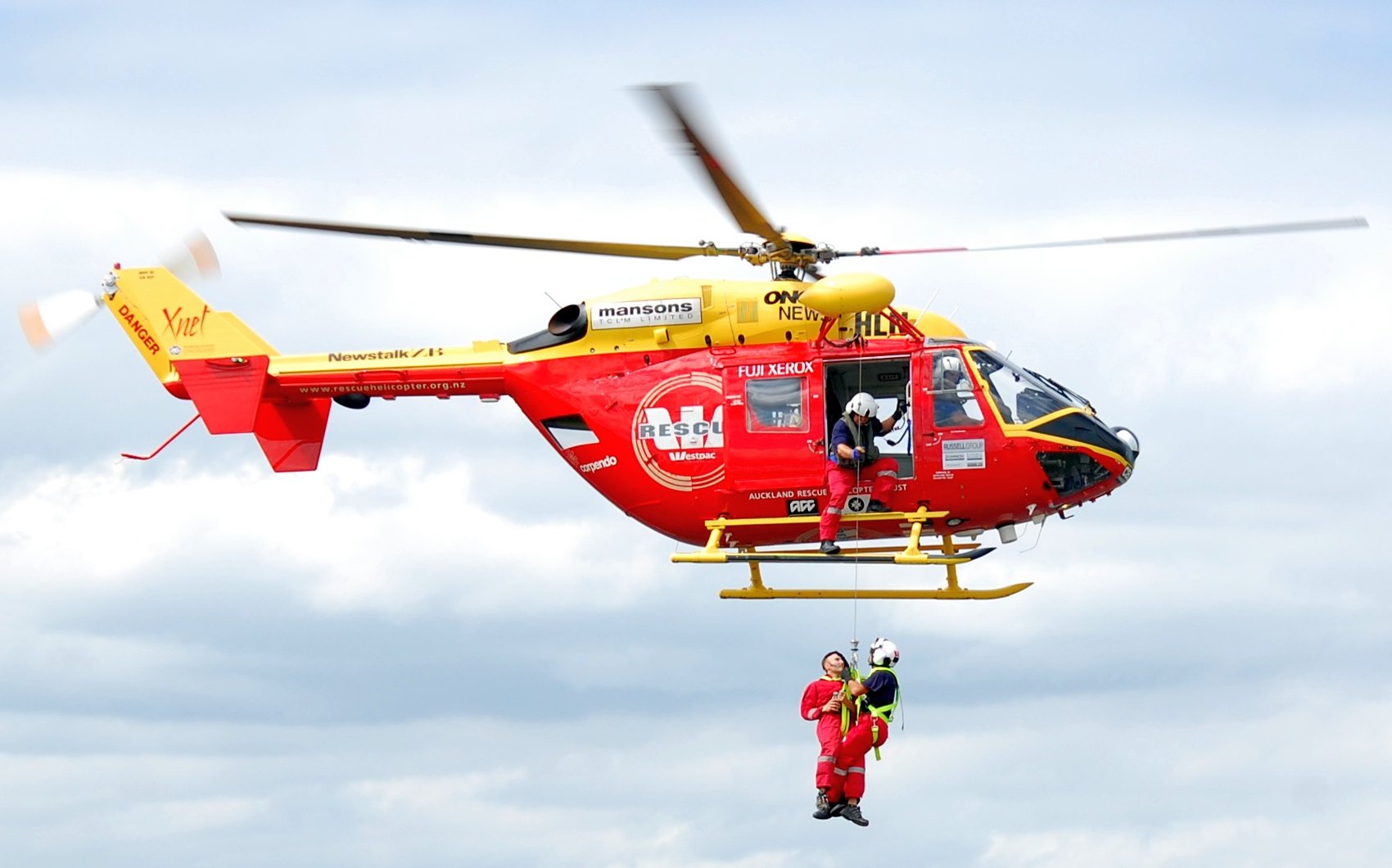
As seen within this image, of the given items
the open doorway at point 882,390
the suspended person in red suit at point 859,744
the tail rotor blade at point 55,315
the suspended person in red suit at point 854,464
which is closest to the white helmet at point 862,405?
the suspended person in red suit at point 854,464

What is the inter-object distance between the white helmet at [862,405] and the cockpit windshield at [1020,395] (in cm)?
132

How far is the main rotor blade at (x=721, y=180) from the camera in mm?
19656

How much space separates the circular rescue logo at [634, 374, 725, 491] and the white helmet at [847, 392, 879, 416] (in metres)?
1.69

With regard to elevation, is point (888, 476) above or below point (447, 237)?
below

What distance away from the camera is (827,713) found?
73.3 feet

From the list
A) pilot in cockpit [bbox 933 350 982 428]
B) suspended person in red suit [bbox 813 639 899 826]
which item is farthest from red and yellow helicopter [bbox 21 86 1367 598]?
suspended person in red suit [bbox 813 639 899 826]

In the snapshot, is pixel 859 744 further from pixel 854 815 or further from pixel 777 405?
pixel 777 405

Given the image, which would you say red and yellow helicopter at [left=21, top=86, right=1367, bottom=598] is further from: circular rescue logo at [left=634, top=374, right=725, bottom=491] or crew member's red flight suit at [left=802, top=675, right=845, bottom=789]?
crew member's red flight suit at [left=802, top=675, right=845, bottom=789]

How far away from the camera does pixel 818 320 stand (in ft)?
78.8

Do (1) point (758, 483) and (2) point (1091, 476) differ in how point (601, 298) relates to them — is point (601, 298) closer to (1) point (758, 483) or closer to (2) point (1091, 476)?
(1) point (758, 483)

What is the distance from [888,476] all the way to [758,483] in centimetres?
150

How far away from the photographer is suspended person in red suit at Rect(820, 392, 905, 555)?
23.2 meters

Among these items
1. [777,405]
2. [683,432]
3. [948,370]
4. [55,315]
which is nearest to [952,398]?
[948,370]

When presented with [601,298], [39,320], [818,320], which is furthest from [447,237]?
[39,320]
